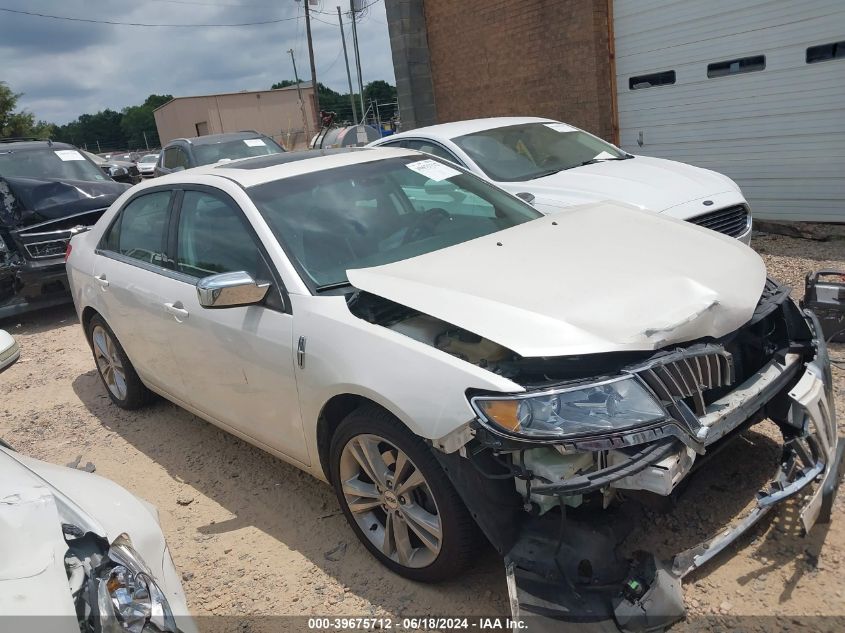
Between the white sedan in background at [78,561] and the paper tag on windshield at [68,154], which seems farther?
the paper tag on windshield at [68,154]

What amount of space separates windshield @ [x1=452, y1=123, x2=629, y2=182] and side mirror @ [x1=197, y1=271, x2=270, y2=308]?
147 inches

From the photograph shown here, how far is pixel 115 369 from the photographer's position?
5027 mm

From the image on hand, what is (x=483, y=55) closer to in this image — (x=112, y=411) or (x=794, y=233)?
(x=794, y=233)

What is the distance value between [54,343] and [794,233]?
27.3 feet

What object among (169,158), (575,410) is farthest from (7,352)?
(169,158)

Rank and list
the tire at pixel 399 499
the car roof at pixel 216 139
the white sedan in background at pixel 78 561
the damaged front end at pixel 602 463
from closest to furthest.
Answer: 1. the white sedan in background at pixel 78 561
2. the damaged front end at pixel 602 463
3. the tire at pixel 399 499
4. the car roof at pixel 216 139

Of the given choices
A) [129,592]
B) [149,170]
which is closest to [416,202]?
[129,592]

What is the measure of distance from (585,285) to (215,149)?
9.88 meters

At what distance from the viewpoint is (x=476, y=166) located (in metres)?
6.43

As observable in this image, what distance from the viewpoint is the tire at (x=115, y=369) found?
484 centimetres

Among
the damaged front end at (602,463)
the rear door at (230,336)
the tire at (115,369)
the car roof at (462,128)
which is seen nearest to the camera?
Result: the damaged front end at (602,463)

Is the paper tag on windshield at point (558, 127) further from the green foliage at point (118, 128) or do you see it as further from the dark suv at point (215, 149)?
the green foliage at point (118, 128)

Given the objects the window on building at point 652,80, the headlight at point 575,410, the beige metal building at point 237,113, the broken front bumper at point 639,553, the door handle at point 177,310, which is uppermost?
the beige metal building at point 237,113

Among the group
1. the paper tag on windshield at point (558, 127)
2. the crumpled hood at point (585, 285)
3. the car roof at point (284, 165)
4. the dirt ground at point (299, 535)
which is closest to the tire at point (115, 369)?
the dirt ground at point (299, 535)
